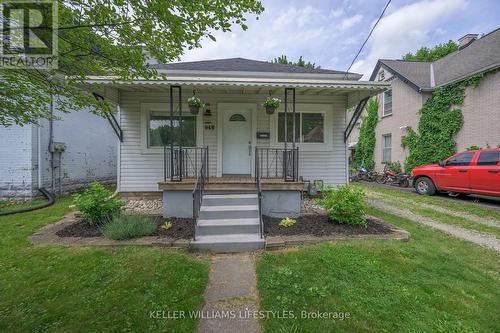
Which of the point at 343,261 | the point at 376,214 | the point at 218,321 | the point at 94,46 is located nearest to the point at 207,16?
the point at 94,46

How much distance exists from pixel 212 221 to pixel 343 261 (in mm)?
2235

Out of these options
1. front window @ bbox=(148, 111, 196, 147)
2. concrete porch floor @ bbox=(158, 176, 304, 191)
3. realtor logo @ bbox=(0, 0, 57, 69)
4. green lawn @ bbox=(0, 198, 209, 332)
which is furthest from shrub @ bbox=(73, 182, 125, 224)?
realtor logo @ bbox=(0, 0, 57, 69)

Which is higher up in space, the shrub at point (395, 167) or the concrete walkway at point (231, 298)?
the shrub at point (395, 167)

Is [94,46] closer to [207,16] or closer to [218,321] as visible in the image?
[207,16]

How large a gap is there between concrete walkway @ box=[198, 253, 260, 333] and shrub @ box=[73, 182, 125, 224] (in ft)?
8.35

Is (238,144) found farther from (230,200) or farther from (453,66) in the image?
(453,66)

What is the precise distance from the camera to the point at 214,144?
6723 millimetres

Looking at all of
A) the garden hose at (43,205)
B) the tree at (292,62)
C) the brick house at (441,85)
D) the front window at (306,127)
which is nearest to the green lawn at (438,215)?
the front window at (306,127)

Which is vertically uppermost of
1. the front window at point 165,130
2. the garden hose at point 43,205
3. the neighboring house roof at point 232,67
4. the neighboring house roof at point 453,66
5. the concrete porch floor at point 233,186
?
the neighboring house roof at point 453,66

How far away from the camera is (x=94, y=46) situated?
2.35 m

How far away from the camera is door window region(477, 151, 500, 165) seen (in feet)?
21.9

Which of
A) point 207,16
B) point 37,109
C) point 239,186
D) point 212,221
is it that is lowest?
point 212,221

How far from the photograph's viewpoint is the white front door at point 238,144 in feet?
22.2

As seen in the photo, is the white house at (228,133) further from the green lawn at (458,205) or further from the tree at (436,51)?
the tree at (436,51)
